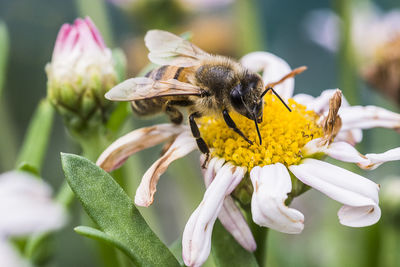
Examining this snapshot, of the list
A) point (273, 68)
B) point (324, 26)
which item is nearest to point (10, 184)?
point (273, 68)

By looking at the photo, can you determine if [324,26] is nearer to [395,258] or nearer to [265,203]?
[395,258]

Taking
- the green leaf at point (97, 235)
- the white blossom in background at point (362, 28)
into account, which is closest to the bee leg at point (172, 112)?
the green leaf at point (97, 235)

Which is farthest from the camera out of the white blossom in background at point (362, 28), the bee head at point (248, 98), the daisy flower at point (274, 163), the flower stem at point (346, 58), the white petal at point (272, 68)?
the white blossom in background at point (362, 28)

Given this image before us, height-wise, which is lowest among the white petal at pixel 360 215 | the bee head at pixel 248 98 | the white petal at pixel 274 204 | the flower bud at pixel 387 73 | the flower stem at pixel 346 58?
the flower bud at pixel 387 73

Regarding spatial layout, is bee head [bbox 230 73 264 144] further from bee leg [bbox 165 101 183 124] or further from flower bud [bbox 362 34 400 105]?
flower bud [bbox 362 34 400 105]

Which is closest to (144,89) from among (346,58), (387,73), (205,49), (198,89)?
(198,89)

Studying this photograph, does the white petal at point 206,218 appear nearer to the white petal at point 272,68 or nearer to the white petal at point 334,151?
the white petal at point 334,151

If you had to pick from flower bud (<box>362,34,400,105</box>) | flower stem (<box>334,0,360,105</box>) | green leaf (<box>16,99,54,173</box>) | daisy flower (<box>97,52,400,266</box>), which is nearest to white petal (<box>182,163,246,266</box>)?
daisy flower (<box>97,52,400,266</box>)
